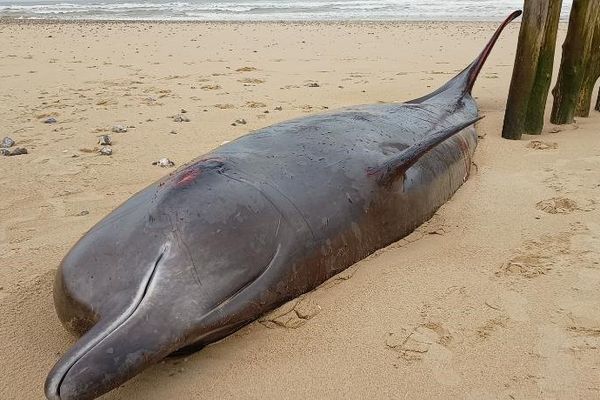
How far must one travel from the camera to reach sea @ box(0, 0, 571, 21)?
1864cm

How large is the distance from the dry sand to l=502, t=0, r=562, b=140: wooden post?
0.71ft

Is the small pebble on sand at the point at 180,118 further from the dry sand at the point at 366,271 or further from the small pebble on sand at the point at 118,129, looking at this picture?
the small pebble on sand at the point at 118,129

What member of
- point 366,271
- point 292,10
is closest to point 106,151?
point 366,271

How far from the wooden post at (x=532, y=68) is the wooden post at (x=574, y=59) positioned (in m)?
0.38

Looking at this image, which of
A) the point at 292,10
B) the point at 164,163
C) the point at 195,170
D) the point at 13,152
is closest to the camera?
the point at 195,170

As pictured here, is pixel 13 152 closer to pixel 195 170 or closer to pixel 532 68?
pixel 195 170

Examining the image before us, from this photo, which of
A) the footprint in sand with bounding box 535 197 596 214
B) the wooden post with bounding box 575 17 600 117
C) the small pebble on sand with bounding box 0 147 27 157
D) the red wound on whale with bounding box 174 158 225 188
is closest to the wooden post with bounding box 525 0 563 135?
the wooden post with bounding box 575 17 600 117

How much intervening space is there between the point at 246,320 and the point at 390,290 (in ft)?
2.44

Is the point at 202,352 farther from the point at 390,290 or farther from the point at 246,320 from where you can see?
the point at 390,290

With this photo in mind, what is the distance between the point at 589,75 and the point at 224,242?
4259 millimetres

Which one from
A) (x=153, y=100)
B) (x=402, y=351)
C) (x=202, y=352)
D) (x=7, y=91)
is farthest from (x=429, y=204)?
(x=7, y=91)

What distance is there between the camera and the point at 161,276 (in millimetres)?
1896

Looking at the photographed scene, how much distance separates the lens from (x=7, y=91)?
6.66 m

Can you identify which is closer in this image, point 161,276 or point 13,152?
point 161,276
